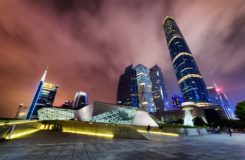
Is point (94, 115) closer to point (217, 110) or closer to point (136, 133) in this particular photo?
point (136, 133)

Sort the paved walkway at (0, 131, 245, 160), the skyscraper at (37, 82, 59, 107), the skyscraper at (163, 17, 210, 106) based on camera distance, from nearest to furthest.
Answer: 1. the paved walkway at (0, 131, 245, 160)
2. the skyscraper at (163, 17, 210, 106)
3. the skyscraper at (37, 82, 59, 107)

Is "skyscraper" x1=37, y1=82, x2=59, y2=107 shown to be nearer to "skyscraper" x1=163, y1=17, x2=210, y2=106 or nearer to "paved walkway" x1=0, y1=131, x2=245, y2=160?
"skyscraper" x1=163, y1=17, x2=210, y2=106

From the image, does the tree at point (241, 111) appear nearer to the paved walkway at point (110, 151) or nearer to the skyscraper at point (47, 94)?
the paved walkway at point (110, 151)

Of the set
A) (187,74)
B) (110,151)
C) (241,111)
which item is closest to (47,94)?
(187,74)

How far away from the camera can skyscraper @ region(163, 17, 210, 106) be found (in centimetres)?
12738

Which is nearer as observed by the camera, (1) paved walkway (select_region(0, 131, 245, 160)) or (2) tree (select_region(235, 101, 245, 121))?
(1) paved walkway (select_region(0, 131, 245, 160))

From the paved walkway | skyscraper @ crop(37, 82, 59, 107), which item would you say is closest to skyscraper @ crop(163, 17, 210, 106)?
the paved walkway

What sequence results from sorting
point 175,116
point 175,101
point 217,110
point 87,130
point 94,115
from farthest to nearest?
point 175,101
point 175,116
point 217,110
point 94,115
point 87,130

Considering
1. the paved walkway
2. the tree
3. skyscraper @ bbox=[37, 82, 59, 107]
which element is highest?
skyscraper @ bbox=[37, 82, 59, 107]

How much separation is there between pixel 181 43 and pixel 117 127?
532 ft

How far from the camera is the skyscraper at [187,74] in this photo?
127375mm

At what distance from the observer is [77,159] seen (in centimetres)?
549

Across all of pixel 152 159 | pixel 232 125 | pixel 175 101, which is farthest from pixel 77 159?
pixel 175 101

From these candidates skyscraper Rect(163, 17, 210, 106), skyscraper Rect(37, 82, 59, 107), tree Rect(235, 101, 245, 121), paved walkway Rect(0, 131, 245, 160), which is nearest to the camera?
paved walkway Rect(0, 131, 245, 160)
